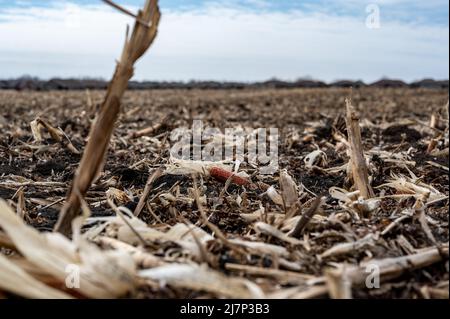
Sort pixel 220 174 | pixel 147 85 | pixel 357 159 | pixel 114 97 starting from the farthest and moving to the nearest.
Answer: pixel 147 85, pixel 220 174, pixel 357 159, pixel 114 97

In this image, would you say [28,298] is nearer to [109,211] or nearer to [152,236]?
[152,236]

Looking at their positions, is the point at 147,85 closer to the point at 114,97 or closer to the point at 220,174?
the point at 220,174

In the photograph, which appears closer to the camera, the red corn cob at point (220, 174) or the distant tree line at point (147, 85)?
the red corn cob at point (220, 174)

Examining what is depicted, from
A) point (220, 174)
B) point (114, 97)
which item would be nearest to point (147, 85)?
point (220, 174)

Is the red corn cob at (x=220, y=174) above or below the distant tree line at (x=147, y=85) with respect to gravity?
below

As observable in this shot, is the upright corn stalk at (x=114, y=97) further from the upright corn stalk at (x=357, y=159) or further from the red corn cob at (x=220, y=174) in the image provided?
the red corn cob at (x=220, y=174)

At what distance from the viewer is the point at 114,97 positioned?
6.25 ft

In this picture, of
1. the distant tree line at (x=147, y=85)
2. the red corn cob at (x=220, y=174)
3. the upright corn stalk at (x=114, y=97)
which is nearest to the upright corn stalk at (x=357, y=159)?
the red corn cob at (x=220, y=174)

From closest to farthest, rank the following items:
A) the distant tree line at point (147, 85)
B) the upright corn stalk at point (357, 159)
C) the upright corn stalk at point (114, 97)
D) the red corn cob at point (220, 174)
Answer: the upright corn stalk at point (114, 97) → the upright corn stalk at point (357, 159) → the red corn cob at point (220, 174) → the distant tree line at point (147, 85)

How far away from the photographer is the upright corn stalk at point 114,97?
6.23 ft

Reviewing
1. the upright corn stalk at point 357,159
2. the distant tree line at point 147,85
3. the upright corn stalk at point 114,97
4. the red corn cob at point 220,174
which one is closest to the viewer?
the upright corn stalk at point 114,97

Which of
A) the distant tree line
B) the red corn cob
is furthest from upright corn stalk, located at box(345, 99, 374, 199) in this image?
the distant tree line
